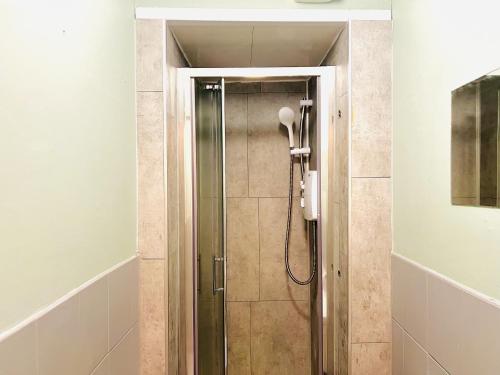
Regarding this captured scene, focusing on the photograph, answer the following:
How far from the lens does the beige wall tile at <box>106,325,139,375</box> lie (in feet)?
3.60

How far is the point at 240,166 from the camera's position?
2.27 meters

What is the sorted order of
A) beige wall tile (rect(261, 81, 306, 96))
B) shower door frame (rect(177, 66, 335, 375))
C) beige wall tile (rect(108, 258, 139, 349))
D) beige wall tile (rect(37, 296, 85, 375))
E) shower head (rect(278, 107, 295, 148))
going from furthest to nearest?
1. beige wall tile (rect(261, 81, 306, 96))
2. shower head (rect(278, 107, 295, 148))
3. shower door frame (rect(177, 66, 335, 375))
4. beige wall tile (rect(108, 258, 139, 349))
5. beige wall tile (rect(37, 296, 85, 375))

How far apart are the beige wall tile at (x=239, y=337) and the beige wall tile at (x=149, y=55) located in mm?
1590

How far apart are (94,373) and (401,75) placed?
4.82ft

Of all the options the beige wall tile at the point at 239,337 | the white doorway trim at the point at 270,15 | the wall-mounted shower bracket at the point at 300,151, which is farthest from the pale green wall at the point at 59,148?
the beige wall tile at the point at 239,337

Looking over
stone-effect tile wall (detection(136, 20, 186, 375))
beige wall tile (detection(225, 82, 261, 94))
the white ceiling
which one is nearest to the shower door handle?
stone-effect tile wall (detection(136, 20, 186, 375))

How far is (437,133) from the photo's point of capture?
1.00m

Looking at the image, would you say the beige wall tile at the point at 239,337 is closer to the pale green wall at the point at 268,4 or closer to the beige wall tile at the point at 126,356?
the beige wall tile at the point at 126,356

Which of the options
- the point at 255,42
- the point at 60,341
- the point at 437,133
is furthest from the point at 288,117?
the point at 60,341

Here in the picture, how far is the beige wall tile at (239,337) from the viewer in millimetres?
2275

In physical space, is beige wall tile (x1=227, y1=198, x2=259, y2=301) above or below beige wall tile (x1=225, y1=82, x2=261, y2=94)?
below

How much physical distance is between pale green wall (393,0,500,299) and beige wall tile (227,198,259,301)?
44.0 inches

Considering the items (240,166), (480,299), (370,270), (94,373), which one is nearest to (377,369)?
(370,270)

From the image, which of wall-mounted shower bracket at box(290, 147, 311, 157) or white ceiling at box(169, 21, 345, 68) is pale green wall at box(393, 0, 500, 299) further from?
wall-mounted shower bracket at box(290, 147, 311, 157)
